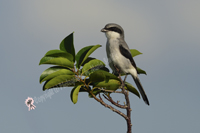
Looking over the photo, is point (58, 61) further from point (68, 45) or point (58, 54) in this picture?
point (68, 45)

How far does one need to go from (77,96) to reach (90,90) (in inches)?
13.8

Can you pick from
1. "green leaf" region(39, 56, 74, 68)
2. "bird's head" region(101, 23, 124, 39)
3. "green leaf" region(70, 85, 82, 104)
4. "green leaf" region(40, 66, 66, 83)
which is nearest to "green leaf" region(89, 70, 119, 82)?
"green leaf" region(70, 85, 82, 104)

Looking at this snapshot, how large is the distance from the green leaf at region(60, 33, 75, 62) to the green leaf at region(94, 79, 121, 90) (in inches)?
36.7

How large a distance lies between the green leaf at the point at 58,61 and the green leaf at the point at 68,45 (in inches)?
11.8

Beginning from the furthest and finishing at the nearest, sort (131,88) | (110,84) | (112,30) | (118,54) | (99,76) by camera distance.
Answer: (112,30) < (118,54) < (131,88) < (110,84) < (99,76)

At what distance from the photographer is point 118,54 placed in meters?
6.41

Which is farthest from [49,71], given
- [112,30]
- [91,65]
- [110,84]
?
[112,30]

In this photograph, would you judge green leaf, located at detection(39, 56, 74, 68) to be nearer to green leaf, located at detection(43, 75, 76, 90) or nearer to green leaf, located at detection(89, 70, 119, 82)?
green leaf, located at detection(43, 75, 76, 90)

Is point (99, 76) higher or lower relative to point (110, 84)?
higher

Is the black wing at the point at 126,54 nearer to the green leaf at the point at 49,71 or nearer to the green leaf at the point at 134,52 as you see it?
the green leaf at the point at 134,52

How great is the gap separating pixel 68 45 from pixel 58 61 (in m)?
0.46

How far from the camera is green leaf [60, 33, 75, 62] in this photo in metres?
5.12

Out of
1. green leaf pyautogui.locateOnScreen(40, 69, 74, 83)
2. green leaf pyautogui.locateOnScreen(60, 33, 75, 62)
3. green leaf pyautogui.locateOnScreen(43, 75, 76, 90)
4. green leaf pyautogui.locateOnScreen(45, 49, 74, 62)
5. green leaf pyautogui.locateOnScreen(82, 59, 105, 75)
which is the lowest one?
green leaf pyautogui.locateOnScreen(43, 75, 76, 90)

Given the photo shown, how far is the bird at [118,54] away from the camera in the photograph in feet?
20.8
